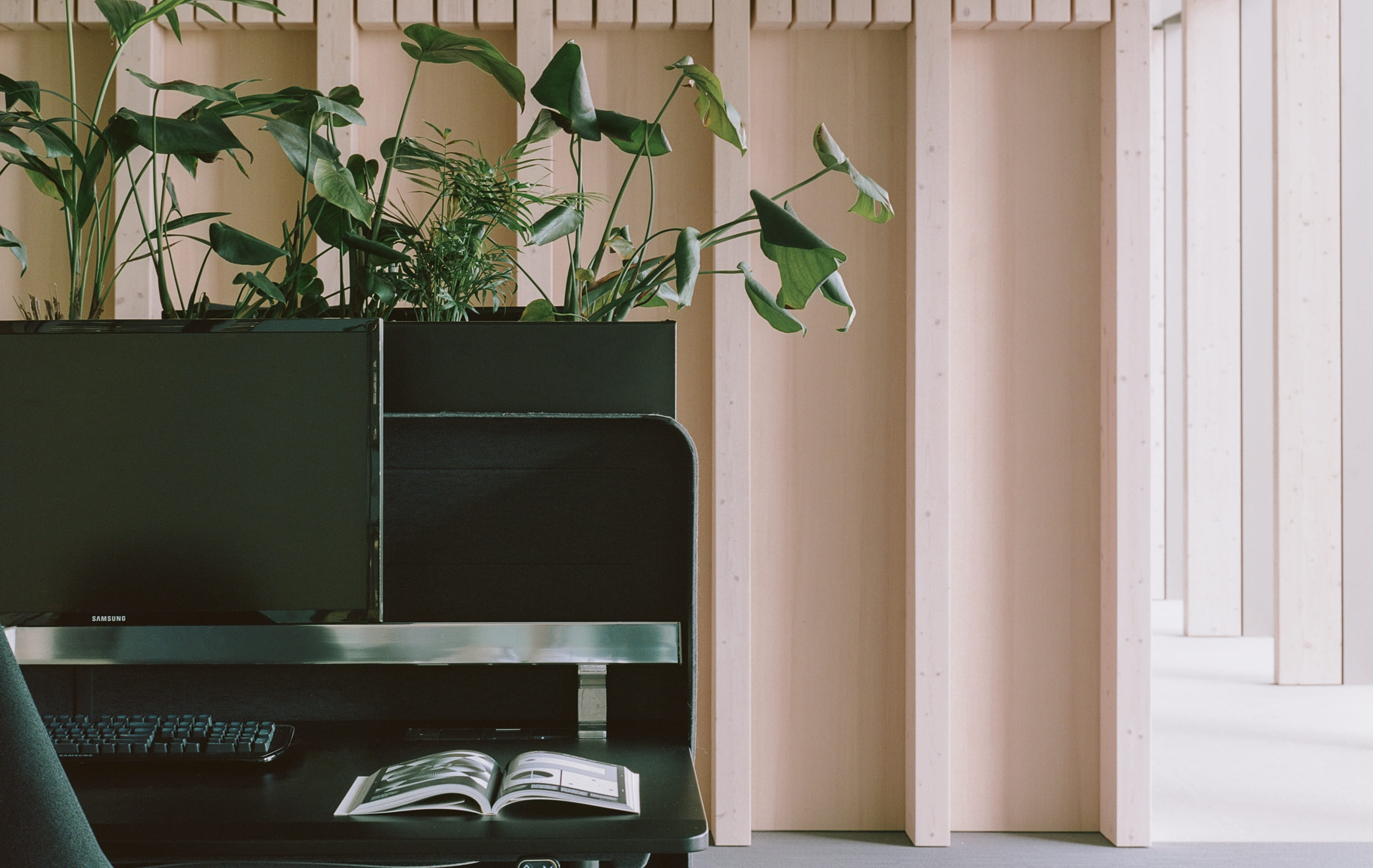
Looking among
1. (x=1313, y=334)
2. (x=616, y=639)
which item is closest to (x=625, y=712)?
(x=616, y=639)

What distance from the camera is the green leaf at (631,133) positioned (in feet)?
4.97

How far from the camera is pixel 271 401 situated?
4.43ft

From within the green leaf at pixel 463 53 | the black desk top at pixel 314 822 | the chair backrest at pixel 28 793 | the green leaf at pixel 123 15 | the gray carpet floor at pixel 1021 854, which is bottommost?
the gray carpet floor at pixel 1021 854

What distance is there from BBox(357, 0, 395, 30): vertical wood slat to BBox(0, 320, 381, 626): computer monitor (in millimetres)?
1962

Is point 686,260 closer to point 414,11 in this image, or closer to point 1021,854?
point 414,11

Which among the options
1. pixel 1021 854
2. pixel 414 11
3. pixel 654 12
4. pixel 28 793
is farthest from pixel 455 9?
pixel 1021 854

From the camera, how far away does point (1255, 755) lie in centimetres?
370

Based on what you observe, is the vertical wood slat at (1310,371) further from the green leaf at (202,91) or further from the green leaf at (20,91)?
the green leaf at (20,91)

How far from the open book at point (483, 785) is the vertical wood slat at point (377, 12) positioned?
2461mm

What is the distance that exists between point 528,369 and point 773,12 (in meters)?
2.02

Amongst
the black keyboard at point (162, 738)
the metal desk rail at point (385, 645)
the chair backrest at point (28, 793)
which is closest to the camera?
the chair backrest at point (28, 793)

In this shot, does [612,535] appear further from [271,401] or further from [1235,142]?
[1235,142]

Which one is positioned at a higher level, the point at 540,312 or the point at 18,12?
the point at 18,12

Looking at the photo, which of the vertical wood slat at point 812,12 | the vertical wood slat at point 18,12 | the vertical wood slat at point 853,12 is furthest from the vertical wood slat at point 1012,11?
the vertical wood slat at point 18,12
